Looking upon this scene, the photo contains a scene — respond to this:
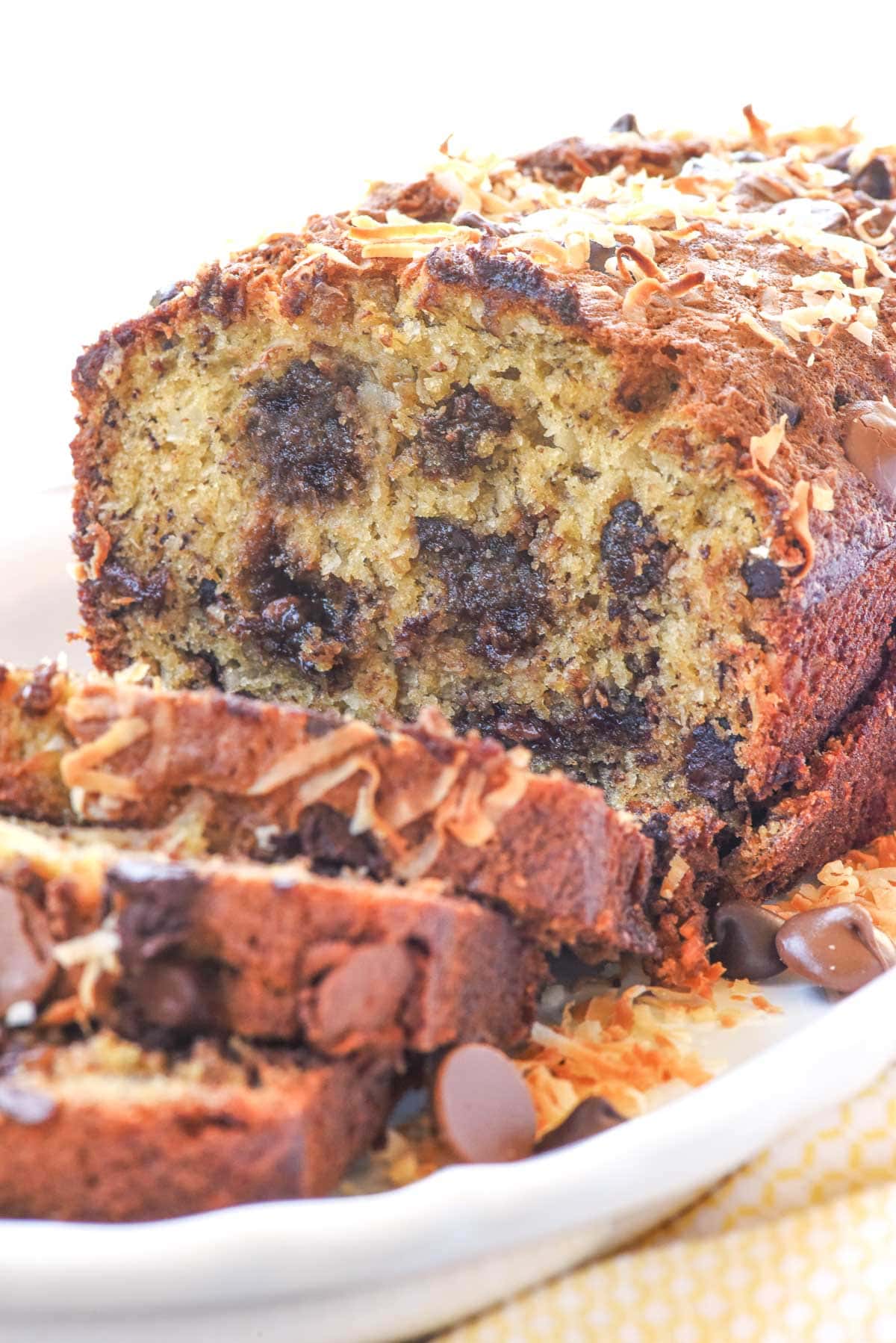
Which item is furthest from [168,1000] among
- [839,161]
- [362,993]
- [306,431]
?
[839,161]

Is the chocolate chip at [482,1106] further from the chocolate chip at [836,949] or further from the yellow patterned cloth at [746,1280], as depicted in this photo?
the chocolate chip at [836,949]

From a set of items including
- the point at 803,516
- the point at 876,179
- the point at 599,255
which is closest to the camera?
the point at 803,516

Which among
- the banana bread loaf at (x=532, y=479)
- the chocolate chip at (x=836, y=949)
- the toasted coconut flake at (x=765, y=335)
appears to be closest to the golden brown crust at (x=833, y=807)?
the banana bread loaf at (x=532, y=479)

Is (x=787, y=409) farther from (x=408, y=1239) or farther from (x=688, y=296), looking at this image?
(x=408, y=1239)

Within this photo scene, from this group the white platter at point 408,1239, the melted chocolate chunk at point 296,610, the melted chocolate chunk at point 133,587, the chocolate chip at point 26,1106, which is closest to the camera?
the white platter at point 408,1239

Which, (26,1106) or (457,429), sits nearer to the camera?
(26,1106)

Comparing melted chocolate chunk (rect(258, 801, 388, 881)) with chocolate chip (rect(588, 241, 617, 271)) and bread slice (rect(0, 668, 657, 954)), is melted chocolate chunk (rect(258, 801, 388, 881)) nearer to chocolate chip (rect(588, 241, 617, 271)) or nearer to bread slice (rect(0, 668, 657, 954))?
bread slice (rect(0, 668, 657, 954))

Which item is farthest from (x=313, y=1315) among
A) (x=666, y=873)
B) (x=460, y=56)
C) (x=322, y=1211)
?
(x=460, y=56)
